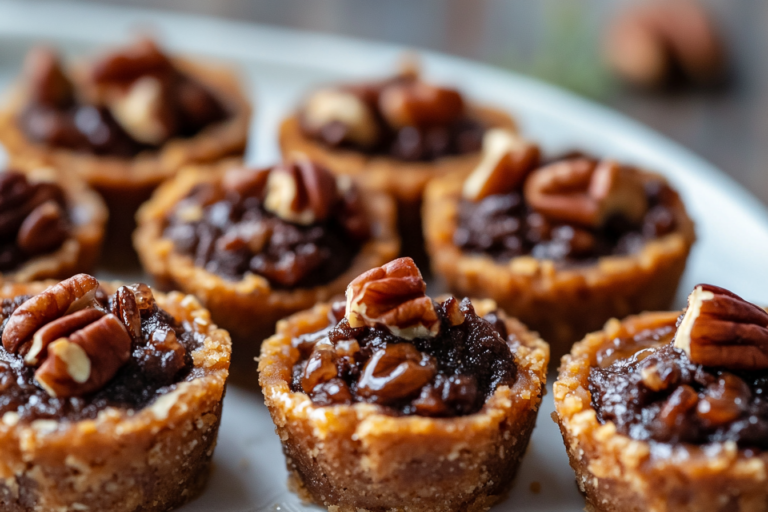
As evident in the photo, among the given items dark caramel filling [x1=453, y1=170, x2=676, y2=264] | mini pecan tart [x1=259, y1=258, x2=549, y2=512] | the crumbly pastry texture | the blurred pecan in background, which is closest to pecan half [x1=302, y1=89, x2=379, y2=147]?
the crumbly pastry texture

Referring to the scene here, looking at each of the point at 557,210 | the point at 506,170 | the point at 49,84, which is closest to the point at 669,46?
the point at 506,170

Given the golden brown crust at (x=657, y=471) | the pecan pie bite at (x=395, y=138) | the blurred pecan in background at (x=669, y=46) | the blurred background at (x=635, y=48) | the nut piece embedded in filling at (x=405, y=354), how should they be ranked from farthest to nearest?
1. the blurred pecan in background at (x=669, y=46)
2. the blurred background at (x=635, y=48)
3. the pecan pie bite at (x=395, y=138)
4. the nut piece embedded in filling at (x=405, y=354)
5. the golden brown crust at (x=657, y=471)

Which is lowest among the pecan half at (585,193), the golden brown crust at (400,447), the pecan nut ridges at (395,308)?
the golden brown crust at (400,447)

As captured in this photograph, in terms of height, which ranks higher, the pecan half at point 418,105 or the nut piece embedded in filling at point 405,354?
the pecan half at point 418,105

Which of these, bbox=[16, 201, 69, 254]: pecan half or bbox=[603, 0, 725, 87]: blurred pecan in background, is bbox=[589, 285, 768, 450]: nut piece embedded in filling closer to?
bbox=[16, 201, 69, 254]: pecan half

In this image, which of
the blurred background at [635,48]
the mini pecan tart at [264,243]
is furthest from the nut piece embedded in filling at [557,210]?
the blurred background at [635,48]

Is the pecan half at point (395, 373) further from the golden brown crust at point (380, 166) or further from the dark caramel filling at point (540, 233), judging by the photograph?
the golden brown crust at point (380, 166)

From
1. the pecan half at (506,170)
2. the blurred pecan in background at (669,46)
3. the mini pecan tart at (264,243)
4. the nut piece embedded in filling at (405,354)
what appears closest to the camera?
the nut piece embedded in filling at (405,354)

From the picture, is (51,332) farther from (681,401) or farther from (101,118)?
(101,118)

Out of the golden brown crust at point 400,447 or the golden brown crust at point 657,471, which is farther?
the golden brown crust at point 400,447
